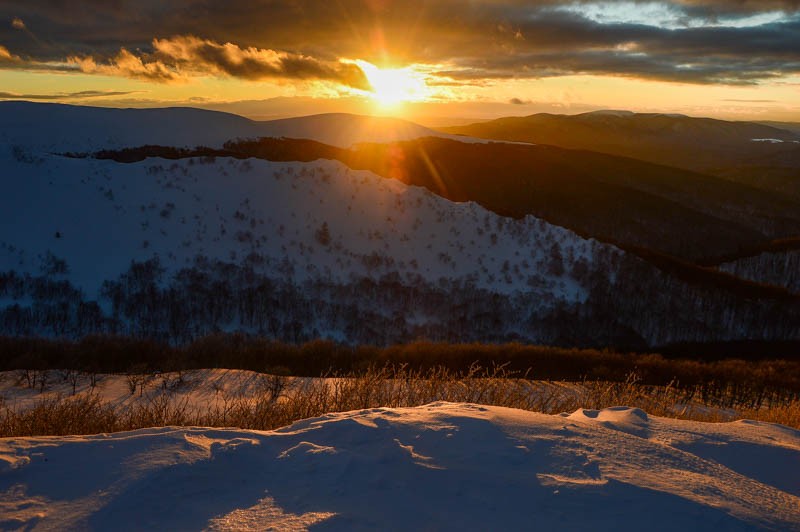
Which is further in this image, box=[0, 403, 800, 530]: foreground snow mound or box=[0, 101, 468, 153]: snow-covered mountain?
box=[0, 101, 468, 153]: snow-covered mountain

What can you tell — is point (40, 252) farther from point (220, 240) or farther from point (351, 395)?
point (351, 395)

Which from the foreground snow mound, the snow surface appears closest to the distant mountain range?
the snow surface

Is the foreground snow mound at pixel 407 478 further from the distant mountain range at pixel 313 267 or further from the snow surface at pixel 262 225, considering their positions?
the snow surface at pixel 262 225

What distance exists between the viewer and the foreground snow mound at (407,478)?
3.64 meters

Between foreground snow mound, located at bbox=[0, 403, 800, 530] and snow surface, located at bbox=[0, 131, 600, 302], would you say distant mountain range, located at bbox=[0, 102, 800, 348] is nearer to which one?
snow surface, located at bbox=[0, 131, 600, 302]

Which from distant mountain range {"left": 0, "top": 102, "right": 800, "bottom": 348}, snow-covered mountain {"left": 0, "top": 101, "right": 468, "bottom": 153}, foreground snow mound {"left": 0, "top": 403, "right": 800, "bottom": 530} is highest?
snow-covered mountain {"left": 0, "top": 101, "right": 468, "bottom": 153}

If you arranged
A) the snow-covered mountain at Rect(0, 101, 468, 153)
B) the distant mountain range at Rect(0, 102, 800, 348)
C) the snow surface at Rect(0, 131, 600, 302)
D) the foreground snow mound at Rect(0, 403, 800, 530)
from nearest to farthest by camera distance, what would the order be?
→ the foreground snow mound at Rect(0, 403, 800, 530) → the distant mountain range at Rect(0, 102, 800, 348) → the snow surface at Rect(0, 131, 600, 302) → the snow-covered mountain at Rect(0, 101, 468, 153)

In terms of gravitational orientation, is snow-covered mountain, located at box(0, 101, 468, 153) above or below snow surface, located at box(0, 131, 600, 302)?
above

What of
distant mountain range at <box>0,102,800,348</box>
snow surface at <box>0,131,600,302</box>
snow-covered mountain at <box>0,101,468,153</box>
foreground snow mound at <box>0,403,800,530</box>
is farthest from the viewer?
snow-covered mountain at <box>0,101,468,153</box>

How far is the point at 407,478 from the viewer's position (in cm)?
411

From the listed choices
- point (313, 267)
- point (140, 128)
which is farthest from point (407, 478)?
point (140, 128)

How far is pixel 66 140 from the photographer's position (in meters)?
90.1

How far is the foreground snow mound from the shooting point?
364 cm

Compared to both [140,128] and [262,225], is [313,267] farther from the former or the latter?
[140,128]
